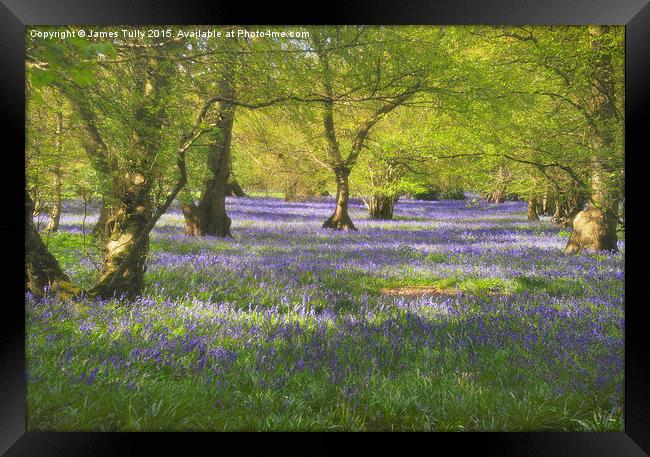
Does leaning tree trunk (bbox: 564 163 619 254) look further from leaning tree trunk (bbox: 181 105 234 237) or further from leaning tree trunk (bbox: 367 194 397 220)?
leaning tree trunk (bbox: 181 105 234 237)

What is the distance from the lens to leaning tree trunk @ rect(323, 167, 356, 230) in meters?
5.24

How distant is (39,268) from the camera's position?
3.88 m

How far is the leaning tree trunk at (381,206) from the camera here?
5254 millimetres

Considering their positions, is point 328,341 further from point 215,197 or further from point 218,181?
point 218,181

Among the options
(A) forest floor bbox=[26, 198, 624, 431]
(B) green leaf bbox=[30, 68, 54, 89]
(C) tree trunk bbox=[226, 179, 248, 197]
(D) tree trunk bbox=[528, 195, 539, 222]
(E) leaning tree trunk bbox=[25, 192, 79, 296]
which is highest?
(B) green leaf bbox=[30, 68, 54, 89]

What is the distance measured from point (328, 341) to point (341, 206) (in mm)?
2155

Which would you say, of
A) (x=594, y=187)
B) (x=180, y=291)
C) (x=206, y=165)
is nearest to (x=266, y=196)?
(x=206, y=165)

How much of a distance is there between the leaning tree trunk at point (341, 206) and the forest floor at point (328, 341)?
82 centimetres

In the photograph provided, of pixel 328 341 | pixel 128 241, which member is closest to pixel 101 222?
pixel 128 241

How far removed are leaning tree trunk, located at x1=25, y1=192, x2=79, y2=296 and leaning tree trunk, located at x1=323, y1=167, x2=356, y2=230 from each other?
3.03 metres

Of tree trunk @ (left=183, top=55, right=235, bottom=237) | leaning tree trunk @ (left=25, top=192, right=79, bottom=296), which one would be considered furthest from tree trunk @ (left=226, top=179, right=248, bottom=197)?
leaning tree trunk @ (left=25, top=192, right=79, bottom=296)

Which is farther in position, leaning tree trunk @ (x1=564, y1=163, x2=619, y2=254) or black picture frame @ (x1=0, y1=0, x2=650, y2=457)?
leaning tree trunk @ (x1=564, y1=163, x2=619, y2=254)
